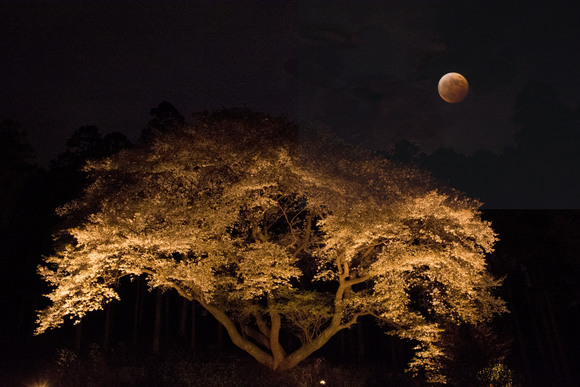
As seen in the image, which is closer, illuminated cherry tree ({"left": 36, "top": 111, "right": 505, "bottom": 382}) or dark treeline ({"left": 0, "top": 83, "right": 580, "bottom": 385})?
illuminated cherry tree ({"left": 36, "top": 111, "right": 505, "bottom": 382})

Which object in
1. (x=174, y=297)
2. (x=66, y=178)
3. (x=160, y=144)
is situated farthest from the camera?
(x=174, y=297)

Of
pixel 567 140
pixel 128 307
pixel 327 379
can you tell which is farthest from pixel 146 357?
pixel 567 140

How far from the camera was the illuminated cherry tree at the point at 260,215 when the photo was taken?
37.4 ft

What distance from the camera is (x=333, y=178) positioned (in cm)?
1241

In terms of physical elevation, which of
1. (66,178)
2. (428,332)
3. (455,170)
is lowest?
(428,332)

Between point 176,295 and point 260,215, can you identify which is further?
point 176,295

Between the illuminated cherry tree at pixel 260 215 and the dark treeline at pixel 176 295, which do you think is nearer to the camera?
the illuminated cherry tree at pixel 260 215

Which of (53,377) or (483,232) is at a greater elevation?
(483,232)

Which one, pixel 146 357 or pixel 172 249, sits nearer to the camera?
pixel 172 249

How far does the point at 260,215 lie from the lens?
14.0 meters

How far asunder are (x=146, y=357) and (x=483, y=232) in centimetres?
1488

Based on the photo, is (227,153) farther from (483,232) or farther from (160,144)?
(483,232)

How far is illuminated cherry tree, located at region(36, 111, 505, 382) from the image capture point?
11.4 metres

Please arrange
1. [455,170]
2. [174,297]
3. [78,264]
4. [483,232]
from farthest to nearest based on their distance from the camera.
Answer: [455,170]
[174,297]
[483,232]
[78,264]
